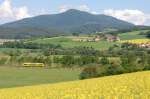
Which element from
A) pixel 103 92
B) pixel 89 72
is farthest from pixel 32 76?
pixel 103 92

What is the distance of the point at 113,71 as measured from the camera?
7112 centimetres


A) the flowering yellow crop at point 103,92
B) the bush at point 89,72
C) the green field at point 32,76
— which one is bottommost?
the green field at point 32,76

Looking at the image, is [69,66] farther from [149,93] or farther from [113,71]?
[149,93]

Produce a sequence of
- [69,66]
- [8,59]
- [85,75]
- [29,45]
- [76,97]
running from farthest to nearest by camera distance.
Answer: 1. [29,45]
2. [8,59]
3. [69,66]
4. [85,75]
5. [76,97]

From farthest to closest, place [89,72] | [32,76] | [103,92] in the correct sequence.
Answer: [32,76]
[89,72]
[103,92]

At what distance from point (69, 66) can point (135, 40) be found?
270 feet

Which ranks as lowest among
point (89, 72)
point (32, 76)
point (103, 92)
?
point (32, 76)

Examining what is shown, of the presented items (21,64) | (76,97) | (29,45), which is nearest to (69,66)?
(21,64)

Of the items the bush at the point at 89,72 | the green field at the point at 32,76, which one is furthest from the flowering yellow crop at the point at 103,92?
the green field at the point at 32,76

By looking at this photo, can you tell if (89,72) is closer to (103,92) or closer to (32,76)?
(32,76)

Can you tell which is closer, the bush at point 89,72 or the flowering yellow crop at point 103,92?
the flowering yellow crop at point 103,92

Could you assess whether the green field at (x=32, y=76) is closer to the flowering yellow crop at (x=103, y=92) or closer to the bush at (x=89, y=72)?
the bush at (x=89, y=72)

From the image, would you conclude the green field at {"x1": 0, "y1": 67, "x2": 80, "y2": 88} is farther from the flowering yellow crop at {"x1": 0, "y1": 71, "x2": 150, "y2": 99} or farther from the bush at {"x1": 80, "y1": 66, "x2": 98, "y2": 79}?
the flowering yellow crop at {"x1": 0, "y1": 71, "x2": 150, "y2": 99}

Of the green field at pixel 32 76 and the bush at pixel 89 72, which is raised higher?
the bush at pixel 89 72
